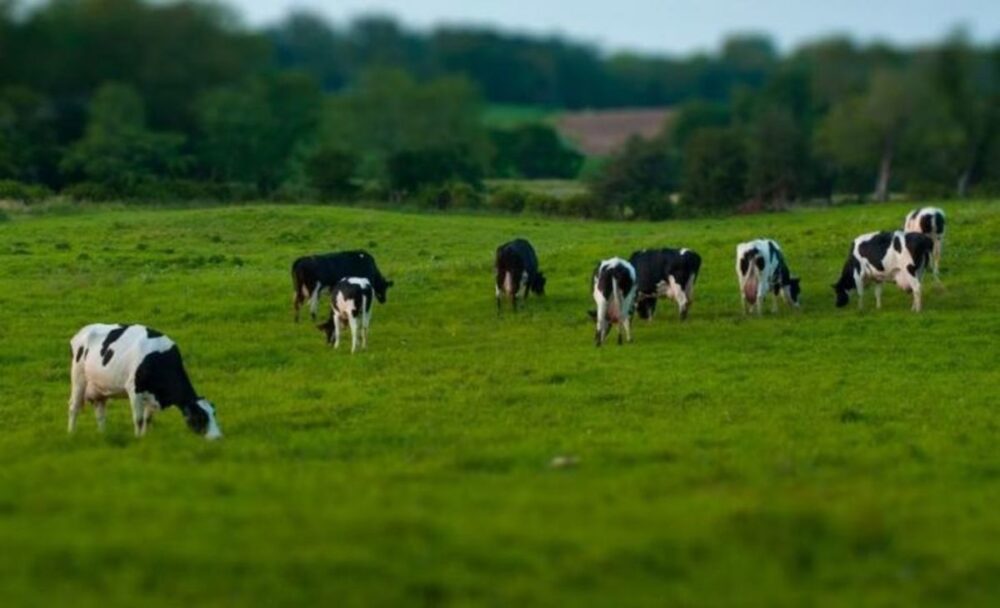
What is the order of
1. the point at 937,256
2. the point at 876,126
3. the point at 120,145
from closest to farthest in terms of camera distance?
1. the point at 937,256
2. the point at 120,145
3. the point at 876,126

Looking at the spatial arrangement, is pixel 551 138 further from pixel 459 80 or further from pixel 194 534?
pixel 194 534

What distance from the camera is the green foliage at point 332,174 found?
68.5m

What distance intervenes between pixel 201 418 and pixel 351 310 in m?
8.84

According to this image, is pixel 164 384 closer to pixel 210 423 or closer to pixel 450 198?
pixel 210 423

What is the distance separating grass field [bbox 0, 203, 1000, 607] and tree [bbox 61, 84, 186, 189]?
115 feet

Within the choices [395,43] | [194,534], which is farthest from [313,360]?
[395,43]

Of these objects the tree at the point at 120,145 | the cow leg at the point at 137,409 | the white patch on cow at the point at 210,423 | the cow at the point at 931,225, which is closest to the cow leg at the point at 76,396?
the cow leg at the point at 137,409

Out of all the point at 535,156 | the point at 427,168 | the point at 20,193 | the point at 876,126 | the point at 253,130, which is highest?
the point at 253,130

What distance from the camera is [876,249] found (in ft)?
102

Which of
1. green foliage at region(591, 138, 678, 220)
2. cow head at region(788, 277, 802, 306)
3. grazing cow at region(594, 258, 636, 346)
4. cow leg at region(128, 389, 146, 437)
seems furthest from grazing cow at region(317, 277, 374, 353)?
green foliage at region(591, 138, 678, 220)

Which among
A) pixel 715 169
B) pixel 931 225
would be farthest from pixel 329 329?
pixel 715 169

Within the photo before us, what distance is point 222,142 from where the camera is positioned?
83812 mm

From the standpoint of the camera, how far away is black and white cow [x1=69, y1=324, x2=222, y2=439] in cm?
1920

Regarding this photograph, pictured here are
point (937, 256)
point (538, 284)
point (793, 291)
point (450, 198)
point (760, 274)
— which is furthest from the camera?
point (450, 198)
